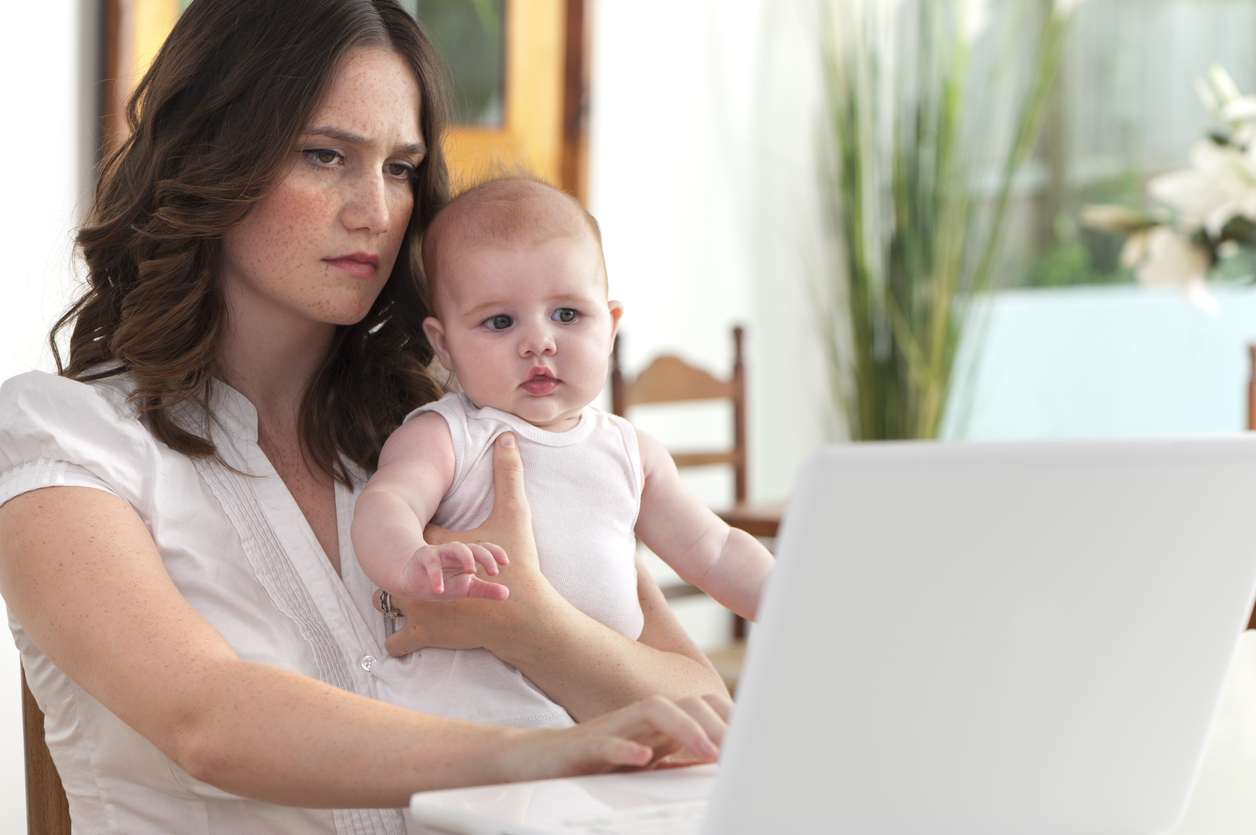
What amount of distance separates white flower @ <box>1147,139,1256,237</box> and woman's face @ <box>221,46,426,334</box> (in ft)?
4.18

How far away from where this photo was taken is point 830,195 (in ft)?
11.6

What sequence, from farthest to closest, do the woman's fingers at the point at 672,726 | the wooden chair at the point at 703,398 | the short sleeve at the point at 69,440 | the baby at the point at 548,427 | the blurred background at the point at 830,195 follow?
the blurred background at the point at 830,195 → the wooden chair at the point at 703,398 → the baby at the point at 548,427 → the short sleeve at the point at 69,440 → the woman's fingers at the point at 672,726

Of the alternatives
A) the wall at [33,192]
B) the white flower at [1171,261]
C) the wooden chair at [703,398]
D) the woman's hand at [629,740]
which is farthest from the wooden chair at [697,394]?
the woman's hand at [629,740]

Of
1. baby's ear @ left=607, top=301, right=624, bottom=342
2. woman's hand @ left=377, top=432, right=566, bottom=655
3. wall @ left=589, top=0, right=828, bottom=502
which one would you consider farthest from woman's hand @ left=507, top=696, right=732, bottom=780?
wall @ left=589, top=0, right=828, bottom=502

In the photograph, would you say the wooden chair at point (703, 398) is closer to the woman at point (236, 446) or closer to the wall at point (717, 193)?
the wall at point (717, 193)

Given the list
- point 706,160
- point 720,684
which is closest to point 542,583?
point 720,684

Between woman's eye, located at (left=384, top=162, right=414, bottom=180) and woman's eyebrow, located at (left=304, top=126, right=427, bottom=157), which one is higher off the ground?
woman's eyebrow, located at (left=304, top=126, right=427, bottom=157)

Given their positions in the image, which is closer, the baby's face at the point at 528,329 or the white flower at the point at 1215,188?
the baby's face at the point at 528,329

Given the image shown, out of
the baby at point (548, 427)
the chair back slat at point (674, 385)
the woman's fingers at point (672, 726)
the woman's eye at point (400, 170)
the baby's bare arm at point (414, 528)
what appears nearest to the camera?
the woman's fingers at point (672, 726)

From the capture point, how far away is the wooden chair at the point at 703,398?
2.51 metres

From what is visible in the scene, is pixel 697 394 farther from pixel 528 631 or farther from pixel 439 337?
pixel 528 631

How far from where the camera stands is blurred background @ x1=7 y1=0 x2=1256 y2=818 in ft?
9.57

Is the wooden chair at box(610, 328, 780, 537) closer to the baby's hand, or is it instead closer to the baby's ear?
the baby's ear

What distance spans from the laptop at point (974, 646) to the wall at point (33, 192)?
1315mm
